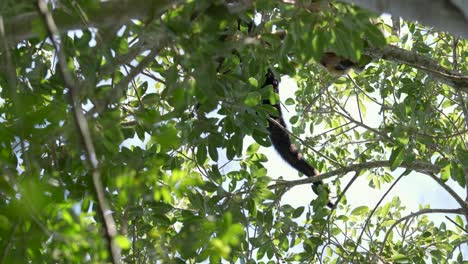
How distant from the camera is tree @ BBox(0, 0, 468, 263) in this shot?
1.39 metres

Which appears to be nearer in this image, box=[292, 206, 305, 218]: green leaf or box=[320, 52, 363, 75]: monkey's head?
box=[292, 206, 305, 218]: green leaf

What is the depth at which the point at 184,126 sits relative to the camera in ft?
9.50

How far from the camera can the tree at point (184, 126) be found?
1387 millimetres

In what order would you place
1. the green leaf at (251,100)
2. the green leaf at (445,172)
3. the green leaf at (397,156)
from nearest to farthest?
the green leaf at (251,100) < the green leaf at (397,156) < the green leaf at (445,172)

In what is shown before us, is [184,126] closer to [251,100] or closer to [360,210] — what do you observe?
[251,100]

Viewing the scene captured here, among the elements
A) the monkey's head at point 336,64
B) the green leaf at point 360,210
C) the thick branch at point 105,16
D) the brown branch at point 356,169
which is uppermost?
the monkey's head at point 336,64

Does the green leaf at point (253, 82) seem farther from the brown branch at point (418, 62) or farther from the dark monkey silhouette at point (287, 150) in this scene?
the dark monkey silhouette at point (287, 150)

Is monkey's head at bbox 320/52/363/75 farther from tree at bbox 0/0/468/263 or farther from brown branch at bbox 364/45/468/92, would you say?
brown branch at bbox 364/45/468/92

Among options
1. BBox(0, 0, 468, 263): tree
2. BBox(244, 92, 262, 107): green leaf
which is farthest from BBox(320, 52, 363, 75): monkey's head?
BBox(244, 92, 262, 107): green leaf

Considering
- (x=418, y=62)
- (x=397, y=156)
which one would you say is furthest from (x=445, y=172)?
(x=418, y=62)

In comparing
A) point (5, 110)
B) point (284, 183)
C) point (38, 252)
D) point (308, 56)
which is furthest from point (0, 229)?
point (284, 183)

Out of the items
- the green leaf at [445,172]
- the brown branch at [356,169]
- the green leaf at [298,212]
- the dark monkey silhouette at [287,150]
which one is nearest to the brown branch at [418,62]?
the green leaf at [445,172]

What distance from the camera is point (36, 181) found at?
1215 mm

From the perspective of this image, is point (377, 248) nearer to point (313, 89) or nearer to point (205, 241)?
point (313, 89)
